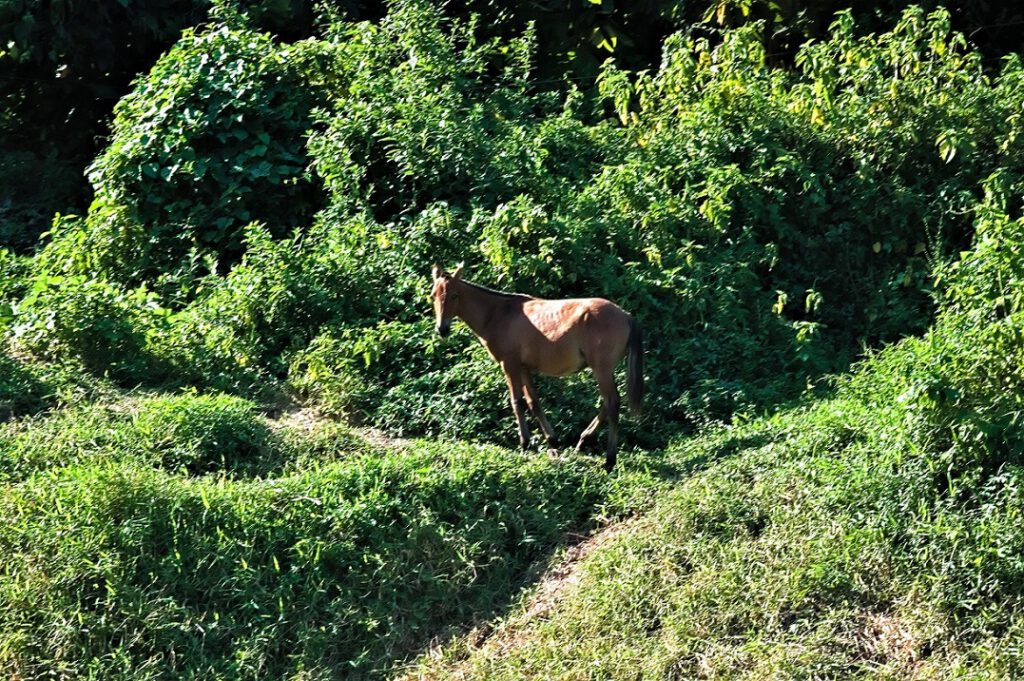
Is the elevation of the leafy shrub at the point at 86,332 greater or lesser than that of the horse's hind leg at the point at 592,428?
greater

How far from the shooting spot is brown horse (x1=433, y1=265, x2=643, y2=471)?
8523mm

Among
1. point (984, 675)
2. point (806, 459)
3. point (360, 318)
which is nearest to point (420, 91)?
Answer: point (360, 318)

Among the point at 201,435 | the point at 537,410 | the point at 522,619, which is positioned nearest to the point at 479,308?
the point at 537,410

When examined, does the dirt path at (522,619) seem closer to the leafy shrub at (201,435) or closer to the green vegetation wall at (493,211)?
the green vegetation wall at (493,211)

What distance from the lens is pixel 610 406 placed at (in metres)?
8.50

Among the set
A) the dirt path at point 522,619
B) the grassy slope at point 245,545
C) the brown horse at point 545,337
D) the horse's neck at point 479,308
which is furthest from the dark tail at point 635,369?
the horse's neck at point 479,308

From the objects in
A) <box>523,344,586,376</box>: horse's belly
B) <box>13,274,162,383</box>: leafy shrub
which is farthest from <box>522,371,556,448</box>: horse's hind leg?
<box>13,274,162,383</box>: leafy shrub

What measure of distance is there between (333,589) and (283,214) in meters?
5.46

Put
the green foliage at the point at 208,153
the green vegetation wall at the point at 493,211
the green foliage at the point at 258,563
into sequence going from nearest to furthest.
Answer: the green foliage at the point at 258,563 < the green vegetation wall at the point at 493,211 < the green foliage at the point at 208,153

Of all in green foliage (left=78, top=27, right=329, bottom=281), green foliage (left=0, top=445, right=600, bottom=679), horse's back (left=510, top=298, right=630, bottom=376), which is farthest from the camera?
green foliage (left=78, top=27, right=329, bottom=281)

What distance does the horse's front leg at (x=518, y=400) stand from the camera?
8.81 metres

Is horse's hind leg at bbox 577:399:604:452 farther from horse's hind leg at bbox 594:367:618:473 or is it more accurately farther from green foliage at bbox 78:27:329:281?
green foliage at bbox 78:27:329:281

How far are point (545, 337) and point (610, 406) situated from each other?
668 millimetres

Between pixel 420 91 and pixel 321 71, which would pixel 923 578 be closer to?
pixel 420 91
